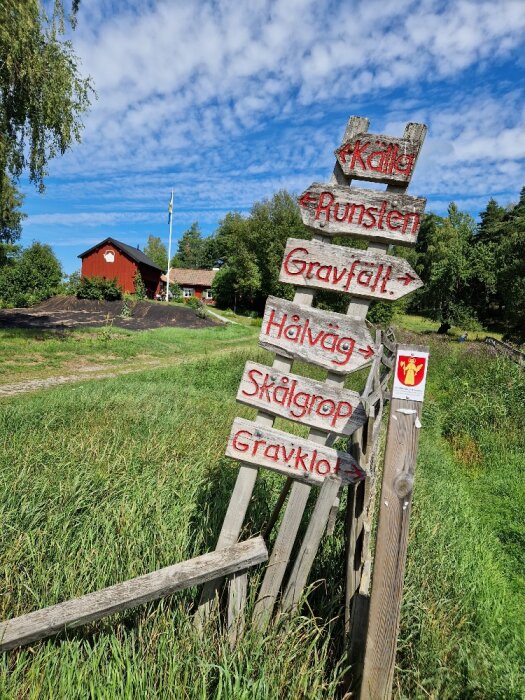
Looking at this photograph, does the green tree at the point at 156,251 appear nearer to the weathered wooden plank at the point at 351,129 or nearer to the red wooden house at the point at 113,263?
the red wooden house at the point at 113,263

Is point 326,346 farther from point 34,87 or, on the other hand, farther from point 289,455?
point 34,87

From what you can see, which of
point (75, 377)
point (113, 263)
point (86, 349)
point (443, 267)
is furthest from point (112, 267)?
point (75, 377)

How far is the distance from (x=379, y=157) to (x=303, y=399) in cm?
146

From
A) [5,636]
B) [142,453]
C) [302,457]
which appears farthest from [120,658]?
[142,453]

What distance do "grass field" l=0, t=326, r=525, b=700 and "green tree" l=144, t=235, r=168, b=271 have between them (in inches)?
2927

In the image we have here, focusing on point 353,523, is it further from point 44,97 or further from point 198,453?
point 44,97

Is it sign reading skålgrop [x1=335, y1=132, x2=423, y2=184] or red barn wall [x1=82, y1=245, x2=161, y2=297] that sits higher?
sign reading skålgrop [x1=335, y1=132, x2=423, y2=184]

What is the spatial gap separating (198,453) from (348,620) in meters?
2.74

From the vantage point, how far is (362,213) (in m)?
2.38

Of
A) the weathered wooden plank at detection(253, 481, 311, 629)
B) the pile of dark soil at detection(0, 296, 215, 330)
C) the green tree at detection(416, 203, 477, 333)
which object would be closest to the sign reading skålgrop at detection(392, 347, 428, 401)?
the weathered wooden plank at detection(253, 481, 311, 629)

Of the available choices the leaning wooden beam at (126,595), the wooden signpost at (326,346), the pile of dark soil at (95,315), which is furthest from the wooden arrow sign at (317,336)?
the pile of dark soil at (95,315)

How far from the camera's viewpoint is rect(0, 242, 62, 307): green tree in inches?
1334

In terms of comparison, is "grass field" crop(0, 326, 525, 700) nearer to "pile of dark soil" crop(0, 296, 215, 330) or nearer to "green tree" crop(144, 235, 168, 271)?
"pile of dark soil" crop(0, 296, 215, 330)

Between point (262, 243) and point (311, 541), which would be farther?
point (262, 243)
